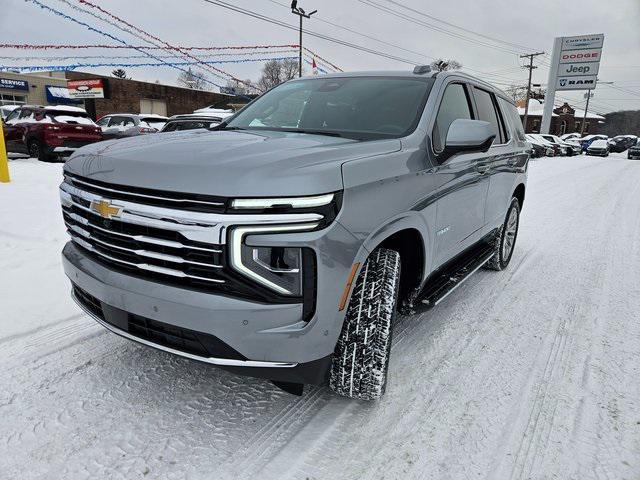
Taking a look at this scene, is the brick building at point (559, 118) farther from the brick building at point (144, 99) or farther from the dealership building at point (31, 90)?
the dealership building at point (31, 90)

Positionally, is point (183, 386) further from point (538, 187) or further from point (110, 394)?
point (538, 187)

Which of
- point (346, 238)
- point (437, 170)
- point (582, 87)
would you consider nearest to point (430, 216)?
point (437, 170)

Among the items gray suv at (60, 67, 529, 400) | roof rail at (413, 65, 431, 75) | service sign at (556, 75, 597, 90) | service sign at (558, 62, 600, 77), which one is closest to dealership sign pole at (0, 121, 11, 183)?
gray suv at (60, 67, 529, 400)

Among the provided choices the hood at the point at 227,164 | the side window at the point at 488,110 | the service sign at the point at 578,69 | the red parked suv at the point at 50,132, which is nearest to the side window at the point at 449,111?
the side window at the point at 488,110

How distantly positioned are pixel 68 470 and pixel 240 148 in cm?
162

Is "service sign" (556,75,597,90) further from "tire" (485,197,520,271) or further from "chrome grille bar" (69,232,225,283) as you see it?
"chrome grille bar" (69,232,225,283)

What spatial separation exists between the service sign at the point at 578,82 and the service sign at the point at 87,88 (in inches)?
1500

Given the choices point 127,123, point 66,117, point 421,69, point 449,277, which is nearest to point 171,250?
point 449,277

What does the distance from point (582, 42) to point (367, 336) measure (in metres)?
49.8

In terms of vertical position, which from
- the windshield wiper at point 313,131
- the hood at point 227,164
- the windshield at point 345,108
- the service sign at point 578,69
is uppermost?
the service sign at point 578,69

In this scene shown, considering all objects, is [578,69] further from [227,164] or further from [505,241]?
[227,164]

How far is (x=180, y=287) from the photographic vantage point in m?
2.03

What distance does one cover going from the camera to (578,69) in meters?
42.5

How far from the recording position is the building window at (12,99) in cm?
3666
